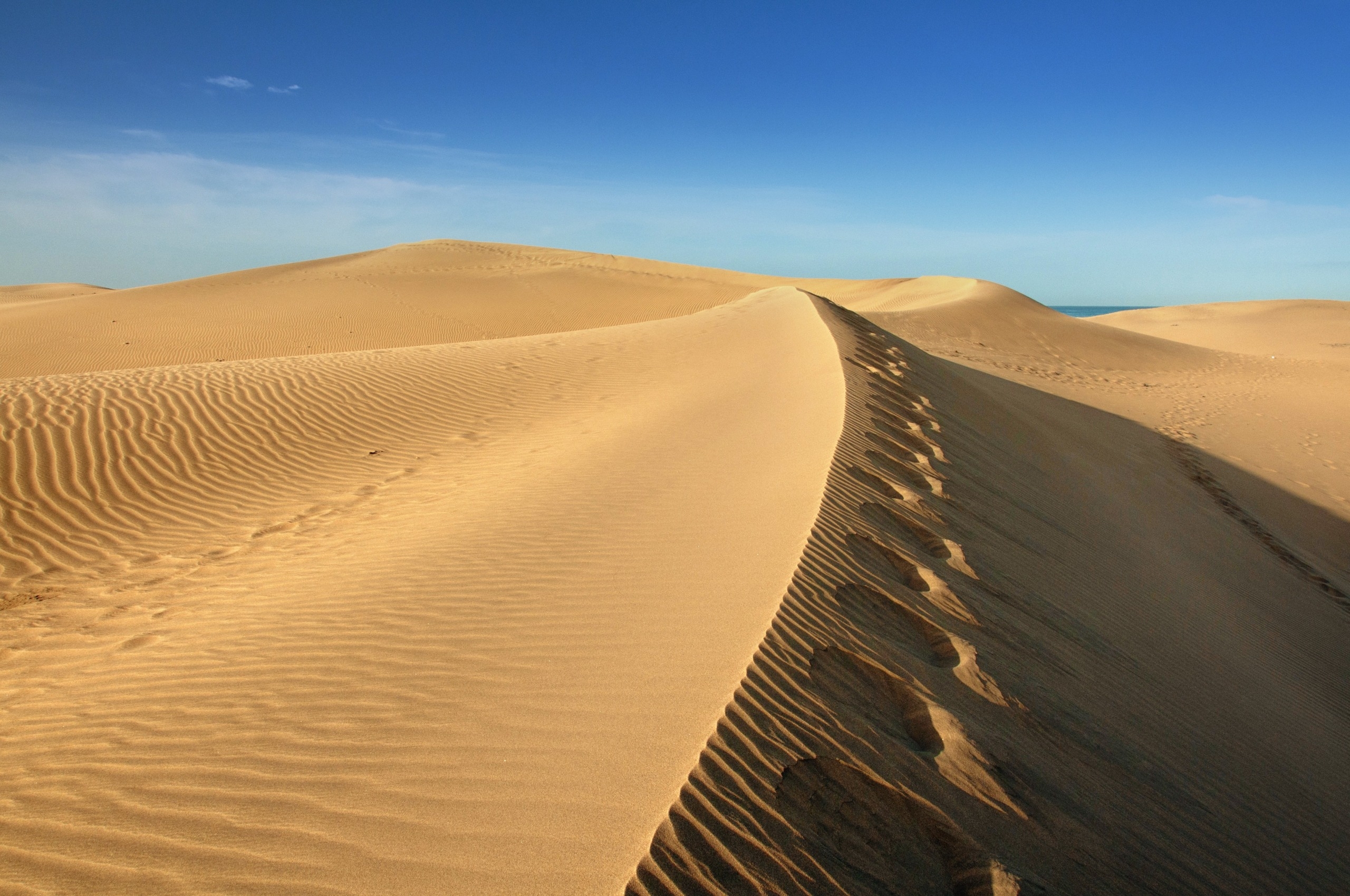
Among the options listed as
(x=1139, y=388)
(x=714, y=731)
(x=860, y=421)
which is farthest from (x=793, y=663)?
(x=1139, y=388)

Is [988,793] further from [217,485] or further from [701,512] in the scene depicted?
[217,485]

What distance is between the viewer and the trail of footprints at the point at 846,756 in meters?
2.24

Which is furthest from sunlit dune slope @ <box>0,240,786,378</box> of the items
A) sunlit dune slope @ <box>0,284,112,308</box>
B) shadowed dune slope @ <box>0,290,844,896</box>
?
sunlit dune slope @ <box>0,284,112,308</box>

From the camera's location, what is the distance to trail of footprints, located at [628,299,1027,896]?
2.24 meters

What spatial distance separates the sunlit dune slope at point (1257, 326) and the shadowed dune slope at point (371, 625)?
31539 mm

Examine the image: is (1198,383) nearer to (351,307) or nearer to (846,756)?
(846,756)

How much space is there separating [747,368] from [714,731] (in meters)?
9.11

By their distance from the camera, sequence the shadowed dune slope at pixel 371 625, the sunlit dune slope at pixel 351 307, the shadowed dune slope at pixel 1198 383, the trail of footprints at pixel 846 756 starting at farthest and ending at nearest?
1. the sunlit dune slope at pixel 351 307
2. the shadowed dune slope at pixel 1198 383
3. the shadowed dune slope at pixel 371 625
4. the trail of footprints at pixel 846 756

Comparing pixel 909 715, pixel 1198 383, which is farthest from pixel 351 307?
pixel 909 715

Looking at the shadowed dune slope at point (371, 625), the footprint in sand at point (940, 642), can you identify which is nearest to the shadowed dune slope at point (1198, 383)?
the shadowed dune slope at point (371, 625)

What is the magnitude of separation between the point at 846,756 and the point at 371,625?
8.85ft

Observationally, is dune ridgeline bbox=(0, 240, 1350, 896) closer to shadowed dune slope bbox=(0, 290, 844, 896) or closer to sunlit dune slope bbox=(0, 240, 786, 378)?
shadowed dune slope bbox=(0, 290, 844, 896)

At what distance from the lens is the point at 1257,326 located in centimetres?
4194

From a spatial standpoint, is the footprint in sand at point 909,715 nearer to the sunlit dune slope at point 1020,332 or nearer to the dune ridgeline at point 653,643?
the dune ridgeline at point 653,643
